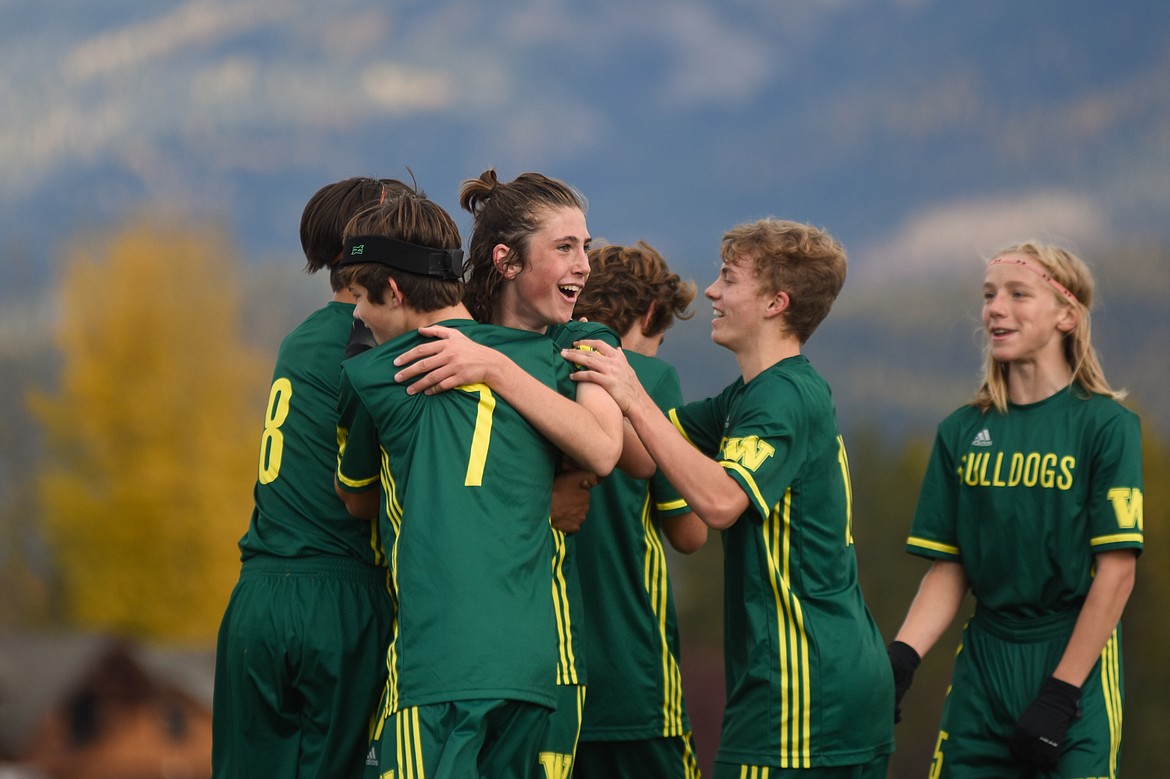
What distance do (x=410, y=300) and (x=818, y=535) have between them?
1.46 meters

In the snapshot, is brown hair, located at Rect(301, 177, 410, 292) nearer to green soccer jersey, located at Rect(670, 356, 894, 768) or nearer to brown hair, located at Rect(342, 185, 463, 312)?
brown hair, located at Rect(342, 185, 463, 312)

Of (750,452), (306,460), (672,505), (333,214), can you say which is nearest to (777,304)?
(750,452)

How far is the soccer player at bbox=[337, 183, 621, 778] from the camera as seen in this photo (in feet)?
10.8

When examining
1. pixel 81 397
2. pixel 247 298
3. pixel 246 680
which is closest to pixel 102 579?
pixel 81 397

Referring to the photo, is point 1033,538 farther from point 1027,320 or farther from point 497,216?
point 497,216

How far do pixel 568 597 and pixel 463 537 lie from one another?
2.09 ft

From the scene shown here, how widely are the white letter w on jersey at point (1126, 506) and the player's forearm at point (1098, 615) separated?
3.9 inches

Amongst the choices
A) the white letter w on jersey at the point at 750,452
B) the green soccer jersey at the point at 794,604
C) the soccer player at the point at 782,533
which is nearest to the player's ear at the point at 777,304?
the soccer player at the point at 782,533

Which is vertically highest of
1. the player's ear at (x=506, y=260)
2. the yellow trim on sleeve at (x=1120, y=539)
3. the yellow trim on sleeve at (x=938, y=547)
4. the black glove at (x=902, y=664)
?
the player's ear at (x=506, y=260)

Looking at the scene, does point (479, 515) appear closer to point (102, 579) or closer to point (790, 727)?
point (790, 727)

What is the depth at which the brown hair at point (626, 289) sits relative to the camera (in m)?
4.92

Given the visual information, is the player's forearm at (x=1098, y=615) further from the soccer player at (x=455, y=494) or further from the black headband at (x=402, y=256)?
the black headband at (x=402, y=256)

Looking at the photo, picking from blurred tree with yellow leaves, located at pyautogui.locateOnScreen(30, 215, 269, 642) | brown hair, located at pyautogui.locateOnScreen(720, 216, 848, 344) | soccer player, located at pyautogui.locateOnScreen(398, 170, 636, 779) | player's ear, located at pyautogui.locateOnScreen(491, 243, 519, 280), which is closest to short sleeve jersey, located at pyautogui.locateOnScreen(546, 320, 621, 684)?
soccer player, located at pyautogui.locateOnScreen(398, 170, 636, 779)

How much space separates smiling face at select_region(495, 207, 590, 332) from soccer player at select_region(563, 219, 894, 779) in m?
0.21
